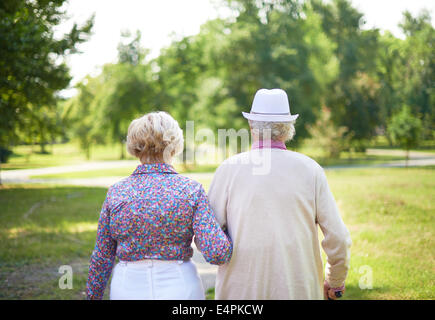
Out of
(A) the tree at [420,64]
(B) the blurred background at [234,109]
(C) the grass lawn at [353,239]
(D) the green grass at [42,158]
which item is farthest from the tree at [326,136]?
(D) the green grass at [42,158]

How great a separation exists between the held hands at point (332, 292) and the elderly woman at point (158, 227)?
29.2 inches

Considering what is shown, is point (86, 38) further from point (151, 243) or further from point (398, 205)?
point (151, 243)

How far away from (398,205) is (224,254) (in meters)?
8.92

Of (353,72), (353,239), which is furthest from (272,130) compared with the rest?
(353,72)

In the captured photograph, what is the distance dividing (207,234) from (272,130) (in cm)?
72

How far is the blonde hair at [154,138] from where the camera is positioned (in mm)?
→ 2291

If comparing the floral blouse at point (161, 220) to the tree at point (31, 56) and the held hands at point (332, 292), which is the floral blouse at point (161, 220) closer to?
the held hands at point (332, 292)

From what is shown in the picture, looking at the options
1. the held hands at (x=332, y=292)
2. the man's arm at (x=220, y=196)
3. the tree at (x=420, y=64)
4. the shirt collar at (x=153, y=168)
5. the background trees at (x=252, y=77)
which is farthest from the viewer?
the background trees at (x=252, y=77)

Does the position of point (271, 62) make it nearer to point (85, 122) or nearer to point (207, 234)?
point (85, 122)

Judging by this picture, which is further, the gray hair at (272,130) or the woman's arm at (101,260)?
the gray hair at (272,130)

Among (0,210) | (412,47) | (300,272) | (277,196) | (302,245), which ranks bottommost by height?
(0,210)

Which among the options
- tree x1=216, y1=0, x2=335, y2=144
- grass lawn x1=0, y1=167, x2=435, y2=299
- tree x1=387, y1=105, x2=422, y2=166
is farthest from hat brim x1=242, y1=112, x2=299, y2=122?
tree x1=216, y1=0, x2=335, y2=144

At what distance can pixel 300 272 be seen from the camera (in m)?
2.35

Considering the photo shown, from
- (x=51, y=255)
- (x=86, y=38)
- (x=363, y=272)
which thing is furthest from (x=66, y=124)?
(x=363, y=272)
